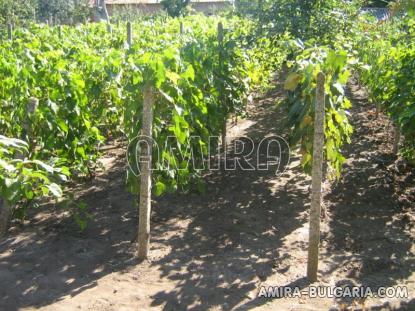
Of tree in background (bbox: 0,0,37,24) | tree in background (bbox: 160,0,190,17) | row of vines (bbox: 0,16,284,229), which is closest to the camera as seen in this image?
row of vines (bbox: 0,16,284,229)

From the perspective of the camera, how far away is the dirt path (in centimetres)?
357

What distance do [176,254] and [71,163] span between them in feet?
5.29

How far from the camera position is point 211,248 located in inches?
168

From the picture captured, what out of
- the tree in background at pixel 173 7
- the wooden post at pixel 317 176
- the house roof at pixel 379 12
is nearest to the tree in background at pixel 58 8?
the tree in background at pixel 173 7

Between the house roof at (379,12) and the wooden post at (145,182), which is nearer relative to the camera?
the wooden post at (145,182)

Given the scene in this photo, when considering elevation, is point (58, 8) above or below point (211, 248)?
above

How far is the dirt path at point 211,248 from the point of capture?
357 cm

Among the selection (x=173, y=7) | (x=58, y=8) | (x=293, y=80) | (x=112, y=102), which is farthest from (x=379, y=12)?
(x=293, y=80)

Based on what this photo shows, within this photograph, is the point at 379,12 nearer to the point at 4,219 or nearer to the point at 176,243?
the point at 176,243

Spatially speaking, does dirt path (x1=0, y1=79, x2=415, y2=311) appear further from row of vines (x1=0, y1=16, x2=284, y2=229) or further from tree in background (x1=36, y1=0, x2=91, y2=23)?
tree in background (x1=36, y1=0, x2=91, y2=23)

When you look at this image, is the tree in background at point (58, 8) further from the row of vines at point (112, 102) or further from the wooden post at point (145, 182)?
the wooden post at point (145, 182)

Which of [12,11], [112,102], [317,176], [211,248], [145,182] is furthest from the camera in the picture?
[12,11]

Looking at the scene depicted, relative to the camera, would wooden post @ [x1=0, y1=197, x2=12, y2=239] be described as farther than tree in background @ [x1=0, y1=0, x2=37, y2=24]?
No

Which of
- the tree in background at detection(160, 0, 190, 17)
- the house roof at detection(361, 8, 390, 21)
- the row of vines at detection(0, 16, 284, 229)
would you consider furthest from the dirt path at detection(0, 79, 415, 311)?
the tree in background at detection(160, 0, 190, 17)
